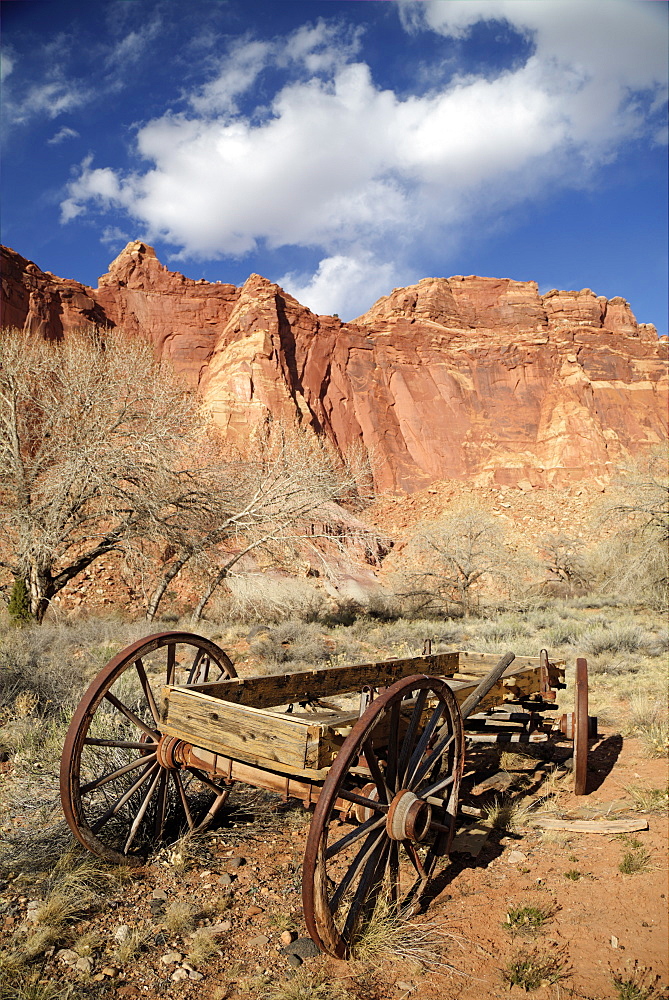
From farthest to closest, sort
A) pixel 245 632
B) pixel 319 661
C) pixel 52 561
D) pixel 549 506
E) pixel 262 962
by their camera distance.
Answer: pixel 549 506, pixel 245 632, pixel 52 561, pixel 319 661, pixel 262 962

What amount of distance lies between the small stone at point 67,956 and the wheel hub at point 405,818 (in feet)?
5.06

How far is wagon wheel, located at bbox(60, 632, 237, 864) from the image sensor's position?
127 inches

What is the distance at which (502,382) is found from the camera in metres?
48.0

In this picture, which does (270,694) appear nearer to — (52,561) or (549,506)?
(52,561)

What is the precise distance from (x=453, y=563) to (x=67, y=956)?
1994 cm

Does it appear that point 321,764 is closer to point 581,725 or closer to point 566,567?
point 581,725

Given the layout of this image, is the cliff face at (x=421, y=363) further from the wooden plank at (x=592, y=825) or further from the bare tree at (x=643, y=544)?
the wooden plank at (x=592, y=825)

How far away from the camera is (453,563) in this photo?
21719 mm

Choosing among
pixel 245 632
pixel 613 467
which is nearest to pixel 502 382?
pixel 613 467

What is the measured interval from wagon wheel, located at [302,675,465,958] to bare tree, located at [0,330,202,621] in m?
8.84

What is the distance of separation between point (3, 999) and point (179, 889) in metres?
1.05

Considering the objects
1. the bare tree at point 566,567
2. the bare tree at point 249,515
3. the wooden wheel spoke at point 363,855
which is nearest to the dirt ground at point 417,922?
the wooden wheel spoke at point 363,855

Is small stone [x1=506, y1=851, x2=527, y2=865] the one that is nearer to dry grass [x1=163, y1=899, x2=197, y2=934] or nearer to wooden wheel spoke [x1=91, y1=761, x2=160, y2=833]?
dry grass [x1=163, y1=899, x2=197, y2=934]

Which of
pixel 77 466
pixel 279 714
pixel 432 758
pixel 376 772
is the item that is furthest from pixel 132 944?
pixel 77 466
